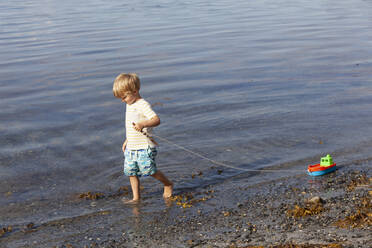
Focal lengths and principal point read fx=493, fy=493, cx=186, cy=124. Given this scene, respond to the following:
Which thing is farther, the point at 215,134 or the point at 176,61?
the point at 176,61

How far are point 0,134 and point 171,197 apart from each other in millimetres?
4584

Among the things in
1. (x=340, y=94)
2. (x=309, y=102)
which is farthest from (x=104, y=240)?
(x=340, y=94)

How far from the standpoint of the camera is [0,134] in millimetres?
9539

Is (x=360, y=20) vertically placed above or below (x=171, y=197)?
above

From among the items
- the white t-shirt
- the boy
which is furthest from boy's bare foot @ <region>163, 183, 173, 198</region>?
the white t-shirt

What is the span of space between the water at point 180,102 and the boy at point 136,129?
468 millimetres

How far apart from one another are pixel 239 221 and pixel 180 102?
5902mm

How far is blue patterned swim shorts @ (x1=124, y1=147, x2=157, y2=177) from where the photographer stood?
247 inches

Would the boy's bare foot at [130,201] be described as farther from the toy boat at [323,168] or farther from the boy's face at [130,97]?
the toy boat at [323,168]

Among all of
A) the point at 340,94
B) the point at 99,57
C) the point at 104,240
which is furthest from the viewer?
the point at 99,57

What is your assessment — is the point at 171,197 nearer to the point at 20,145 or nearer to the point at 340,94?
the point at 20,145

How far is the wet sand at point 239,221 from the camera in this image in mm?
4941

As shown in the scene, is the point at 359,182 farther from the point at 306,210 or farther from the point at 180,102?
the point at 180,102

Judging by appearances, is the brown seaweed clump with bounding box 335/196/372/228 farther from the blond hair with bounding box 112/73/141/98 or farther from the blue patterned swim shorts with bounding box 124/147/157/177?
the blond hair with bounding box 112/73/141/98
